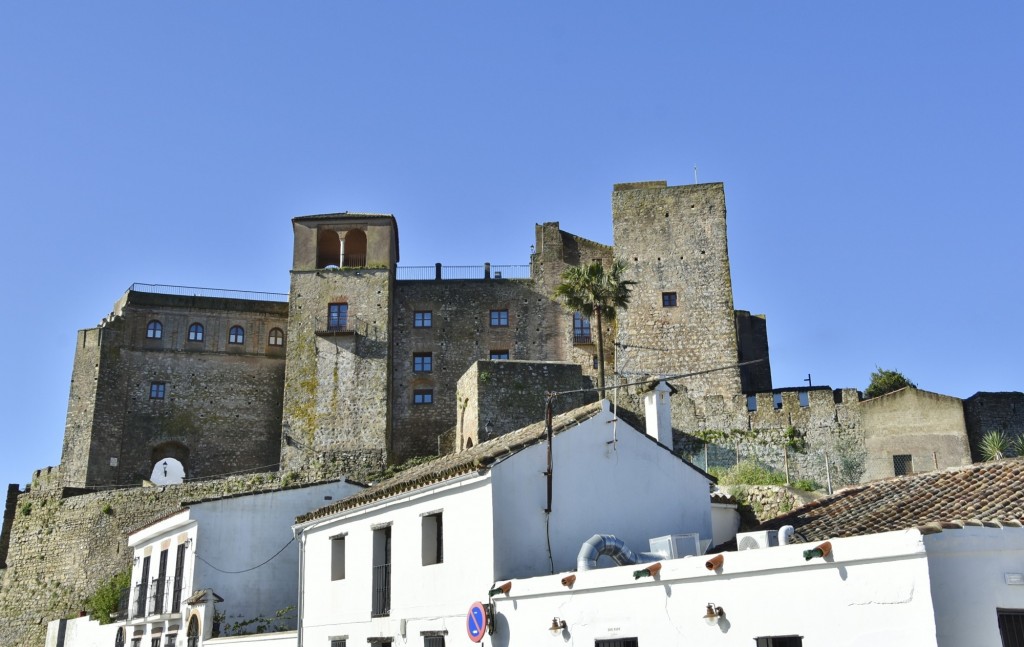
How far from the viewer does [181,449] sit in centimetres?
4788

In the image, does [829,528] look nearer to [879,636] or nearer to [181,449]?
[879,636]

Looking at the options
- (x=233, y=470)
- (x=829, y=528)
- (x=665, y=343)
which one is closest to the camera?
(x=829, y=528)

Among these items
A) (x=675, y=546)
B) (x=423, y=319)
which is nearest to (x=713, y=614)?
(x=675, y=546)

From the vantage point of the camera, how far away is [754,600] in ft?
45.3

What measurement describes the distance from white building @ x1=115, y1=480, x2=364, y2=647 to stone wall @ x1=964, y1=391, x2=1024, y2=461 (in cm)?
2226

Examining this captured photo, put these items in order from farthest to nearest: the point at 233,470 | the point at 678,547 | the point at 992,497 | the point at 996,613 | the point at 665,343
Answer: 1. the point at 233,470
2. the point at 665,343
3. the point at 678,547
4. the point at 992,497
5. the point at 996,613

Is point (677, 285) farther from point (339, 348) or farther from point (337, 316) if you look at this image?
point (337, 316)

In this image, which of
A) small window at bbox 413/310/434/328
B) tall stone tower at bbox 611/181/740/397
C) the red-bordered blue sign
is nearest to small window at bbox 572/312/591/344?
tall stone tower at bbox 611/181/740/397

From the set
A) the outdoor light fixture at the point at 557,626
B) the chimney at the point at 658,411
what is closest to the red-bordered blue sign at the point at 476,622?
the outdoor light fixture at the point at 557,626

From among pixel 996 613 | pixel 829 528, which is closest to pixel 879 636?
pixel 996 613

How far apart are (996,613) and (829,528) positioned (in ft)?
12.1

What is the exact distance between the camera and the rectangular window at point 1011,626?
40.6 feet

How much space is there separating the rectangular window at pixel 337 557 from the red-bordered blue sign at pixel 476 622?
556 centimetres

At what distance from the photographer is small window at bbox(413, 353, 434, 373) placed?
154ft
